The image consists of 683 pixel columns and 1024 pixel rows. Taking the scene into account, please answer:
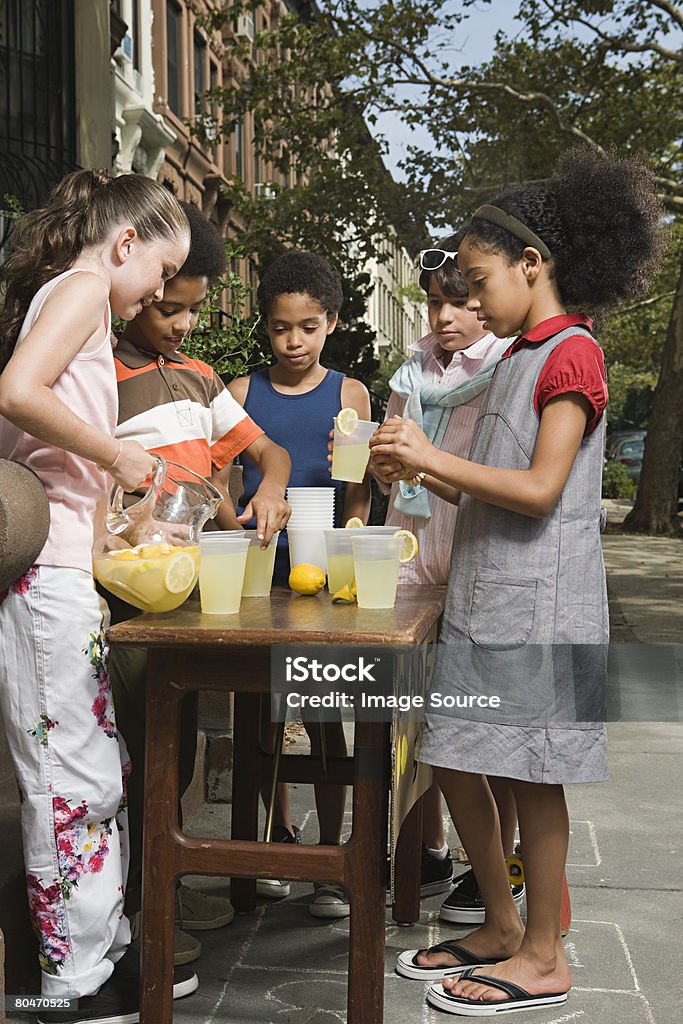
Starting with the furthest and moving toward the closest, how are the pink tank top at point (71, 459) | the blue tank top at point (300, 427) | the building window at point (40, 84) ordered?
the building window at point (40, 84) < the blue tank top at point (300, 427) < the pink tank top at point (71, 459)

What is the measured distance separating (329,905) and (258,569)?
1235 mm

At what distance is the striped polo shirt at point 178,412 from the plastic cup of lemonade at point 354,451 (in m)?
0.28

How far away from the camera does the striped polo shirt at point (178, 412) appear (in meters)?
3.14

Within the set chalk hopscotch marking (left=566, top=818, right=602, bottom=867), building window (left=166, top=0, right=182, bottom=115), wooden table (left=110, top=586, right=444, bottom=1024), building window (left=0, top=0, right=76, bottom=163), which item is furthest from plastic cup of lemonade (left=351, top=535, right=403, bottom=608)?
building window (left=166, top=0, right=182, bottom=115)

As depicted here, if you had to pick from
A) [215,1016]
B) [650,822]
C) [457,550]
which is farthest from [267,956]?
[650,822]

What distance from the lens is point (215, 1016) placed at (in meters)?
2.95

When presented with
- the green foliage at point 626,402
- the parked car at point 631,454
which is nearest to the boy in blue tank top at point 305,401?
the parked car at point 631,454

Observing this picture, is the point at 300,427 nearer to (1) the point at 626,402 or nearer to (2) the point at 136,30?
(2) the point at 136,30

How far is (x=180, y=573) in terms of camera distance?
259 centimetres

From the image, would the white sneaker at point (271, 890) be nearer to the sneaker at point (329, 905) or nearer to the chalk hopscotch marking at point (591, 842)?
the sneaker at point (329, 905)

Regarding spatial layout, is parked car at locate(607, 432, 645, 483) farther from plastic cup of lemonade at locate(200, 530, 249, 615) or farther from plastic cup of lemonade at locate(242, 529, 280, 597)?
plastic cup of lemonade at locate(200, 530, 249, 615)

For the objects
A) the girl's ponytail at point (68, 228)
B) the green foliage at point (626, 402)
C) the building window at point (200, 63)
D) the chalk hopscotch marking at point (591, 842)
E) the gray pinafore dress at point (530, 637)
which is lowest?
the chalk hopscotch marking at point (591, 842)

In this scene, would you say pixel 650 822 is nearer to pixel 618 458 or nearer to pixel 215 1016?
pixel 215 1016

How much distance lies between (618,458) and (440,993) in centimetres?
2944
